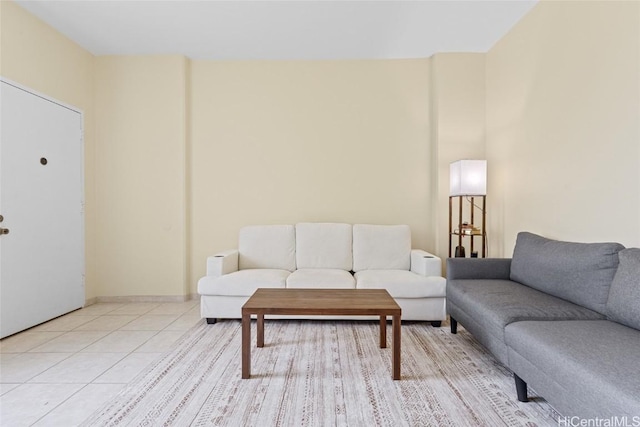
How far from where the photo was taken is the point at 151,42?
3320 mm

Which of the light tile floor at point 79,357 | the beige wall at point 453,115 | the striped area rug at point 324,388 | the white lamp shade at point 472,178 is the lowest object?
the light tile floor at point 79,357

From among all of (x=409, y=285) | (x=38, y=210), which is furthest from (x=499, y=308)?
(x=38, y=210)

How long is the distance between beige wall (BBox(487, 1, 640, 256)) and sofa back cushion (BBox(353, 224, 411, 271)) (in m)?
1.04

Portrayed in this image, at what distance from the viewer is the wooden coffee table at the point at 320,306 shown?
1.90m

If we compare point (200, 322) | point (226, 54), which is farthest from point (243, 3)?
point (200, 322)

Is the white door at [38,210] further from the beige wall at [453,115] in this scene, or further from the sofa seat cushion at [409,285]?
the beige wall at [453,115]

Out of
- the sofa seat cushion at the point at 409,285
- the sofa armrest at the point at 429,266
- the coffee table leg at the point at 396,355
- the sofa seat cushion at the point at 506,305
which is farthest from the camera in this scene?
the sofa armrest at the point at 429,266

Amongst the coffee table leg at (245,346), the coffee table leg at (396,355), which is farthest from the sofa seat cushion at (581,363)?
the coffee table leg at (245,346)

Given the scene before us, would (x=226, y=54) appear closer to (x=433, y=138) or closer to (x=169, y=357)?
(x=433, y=138)

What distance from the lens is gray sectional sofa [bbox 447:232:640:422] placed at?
1.18 meters

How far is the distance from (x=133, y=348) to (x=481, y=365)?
251 centimetres

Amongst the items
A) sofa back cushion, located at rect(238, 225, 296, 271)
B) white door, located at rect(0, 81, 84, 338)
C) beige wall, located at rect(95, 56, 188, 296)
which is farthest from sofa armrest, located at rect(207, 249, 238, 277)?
white door, located at rect(0, 81, 84, 338)

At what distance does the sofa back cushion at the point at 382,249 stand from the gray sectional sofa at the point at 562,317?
0.71 metres

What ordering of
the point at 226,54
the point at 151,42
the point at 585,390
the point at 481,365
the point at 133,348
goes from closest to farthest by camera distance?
1. the point at 585,390
2. the point at 481,365
3. the point at 133,348
4. the point at 151,42
5. the point at 226,54
